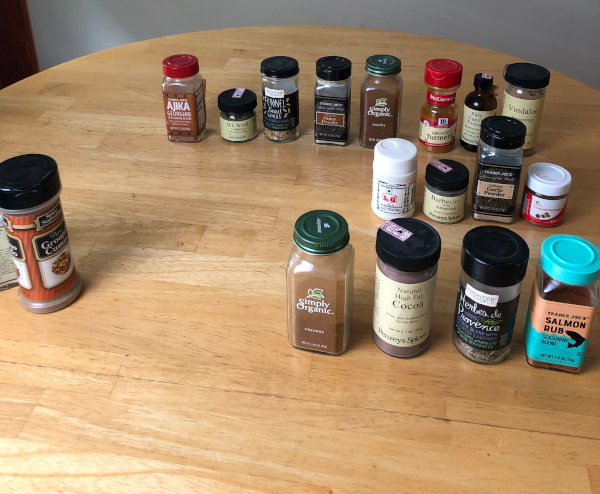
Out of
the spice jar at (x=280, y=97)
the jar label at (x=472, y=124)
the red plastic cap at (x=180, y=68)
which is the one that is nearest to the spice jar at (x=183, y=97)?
the red plastic cap at (x=180, y=68)

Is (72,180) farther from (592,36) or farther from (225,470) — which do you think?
(592,36)

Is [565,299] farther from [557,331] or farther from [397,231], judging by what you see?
[397,231]

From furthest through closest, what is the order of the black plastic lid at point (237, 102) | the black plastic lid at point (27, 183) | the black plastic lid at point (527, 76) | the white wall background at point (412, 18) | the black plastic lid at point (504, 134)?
the white wall background at point (412, 18) < the black plastic lid at point (237, 102) < the black plastic lid at point (527, 76) < the black plastic lid at point (504, 134) < the black plastic lid at point (27, 183)

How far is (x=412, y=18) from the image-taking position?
8.27ft

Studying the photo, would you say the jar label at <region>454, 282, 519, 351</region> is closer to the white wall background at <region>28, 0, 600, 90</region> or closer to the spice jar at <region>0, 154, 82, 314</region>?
the spice jar at <region>0, 154, 82, 314</region>

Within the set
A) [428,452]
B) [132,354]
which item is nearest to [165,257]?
[132,354]

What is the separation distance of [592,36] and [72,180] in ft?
6.78

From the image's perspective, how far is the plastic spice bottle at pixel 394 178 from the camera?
108 cm

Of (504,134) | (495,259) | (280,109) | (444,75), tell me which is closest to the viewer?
(495,259)

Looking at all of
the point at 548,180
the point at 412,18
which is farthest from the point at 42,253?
the point at 412,18

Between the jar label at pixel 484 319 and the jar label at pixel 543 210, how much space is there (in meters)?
0.34

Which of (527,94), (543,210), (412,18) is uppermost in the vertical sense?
(527,94)

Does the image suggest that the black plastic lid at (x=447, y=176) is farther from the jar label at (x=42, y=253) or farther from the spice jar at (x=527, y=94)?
the jar label at (x=42, y=253)

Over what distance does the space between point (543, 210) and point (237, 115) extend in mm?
Answer: 642
